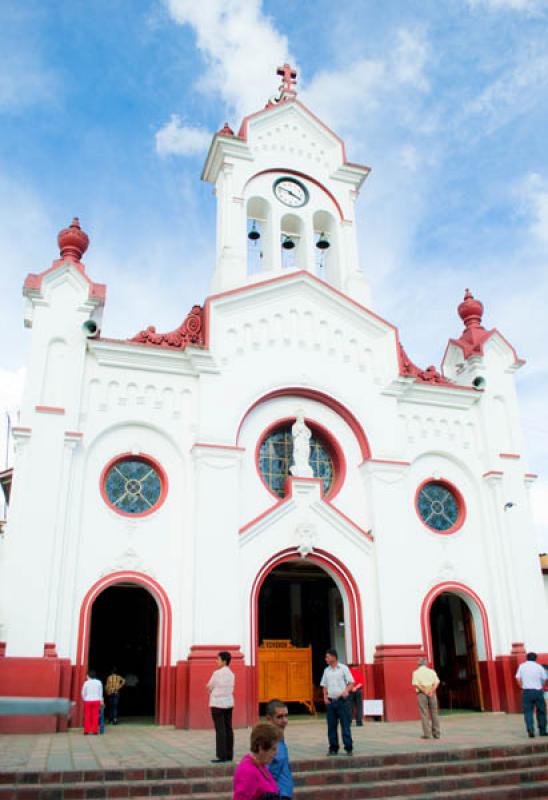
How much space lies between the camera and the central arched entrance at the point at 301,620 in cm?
1717

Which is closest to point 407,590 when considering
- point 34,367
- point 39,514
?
point 39,514

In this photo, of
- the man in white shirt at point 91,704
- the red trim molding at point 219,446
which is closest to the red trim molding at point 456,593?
the red trim molding at point 219,446

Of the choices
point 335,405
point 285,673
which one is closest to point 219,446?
point 335,405

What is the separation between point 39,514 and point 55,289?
5.73m

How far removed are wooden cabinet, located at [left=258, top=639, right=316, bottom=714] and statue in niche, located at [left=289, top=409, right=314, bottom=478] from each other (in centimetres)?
434

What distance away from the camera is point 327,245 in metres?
22.7

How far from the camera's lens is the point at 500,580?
19.0m

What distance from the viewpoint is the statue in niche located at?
1786cm

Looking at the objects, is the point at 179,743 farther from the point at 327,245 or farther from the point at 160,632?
the point at 327,245

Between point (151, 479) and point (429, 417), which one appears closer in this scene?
point (151, 479)

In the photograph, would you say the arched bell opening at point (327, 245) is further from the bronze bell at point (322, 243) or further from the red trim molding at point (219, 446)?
the red trim molding at point (219, 446)

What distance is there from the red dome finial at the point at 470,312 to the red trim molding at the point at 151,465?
11.1 meters

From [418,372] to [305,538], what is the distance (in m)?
6.62

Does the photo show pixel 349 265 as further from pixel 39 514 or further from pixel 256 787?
pixel 256 787
